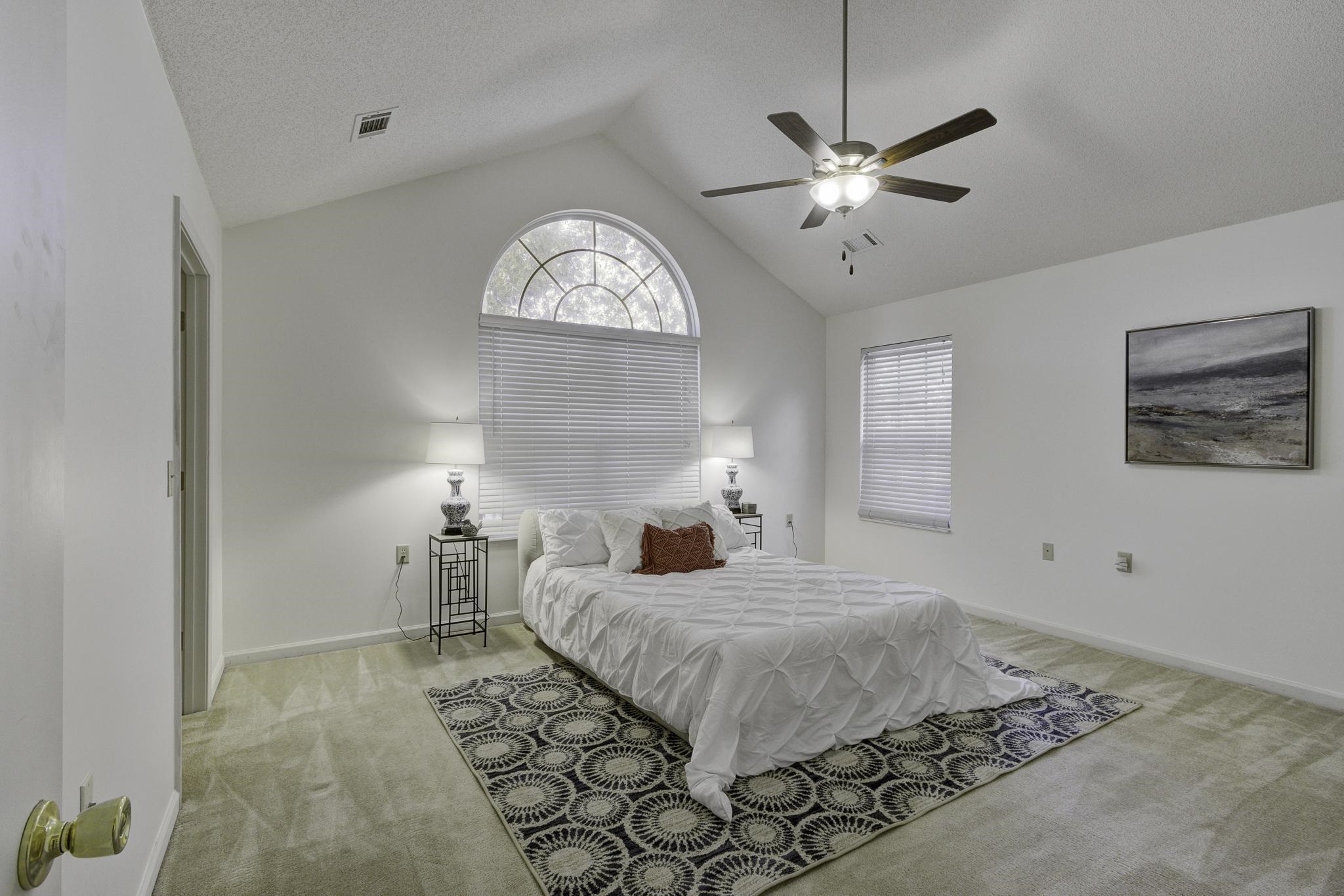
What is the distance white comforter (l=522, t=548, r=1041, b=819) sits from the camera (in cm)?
260

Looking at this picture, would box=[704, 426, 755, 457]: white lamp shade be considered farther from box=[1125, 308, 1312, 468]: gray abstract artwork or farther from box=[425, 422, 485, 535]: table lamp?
box=[1125, 308, 1312, 468]: gray abstract artwork

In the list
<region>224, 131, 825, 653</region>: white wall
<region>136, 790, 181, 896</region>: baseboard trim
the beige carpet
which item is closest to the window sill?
the beige carpet

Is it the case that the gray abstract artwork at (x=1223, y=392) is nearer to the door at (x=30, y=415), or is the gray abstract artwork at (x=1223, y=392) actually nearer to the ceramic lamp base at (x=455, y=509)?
the ceramic lamp base at (x=455, y=509)

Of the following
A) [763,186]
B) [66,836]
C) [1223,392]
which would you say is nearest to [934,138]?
[763,186]

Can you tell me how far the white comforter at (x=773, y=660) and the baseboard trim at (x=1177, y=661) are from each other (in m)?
1.12

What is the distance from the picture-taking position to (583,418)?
16.6 feet

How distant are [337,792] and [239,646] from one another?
186 centimetres

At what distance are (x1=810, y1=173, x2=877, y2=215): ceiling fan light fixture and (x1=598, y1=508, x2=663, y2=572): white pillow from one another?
223cm

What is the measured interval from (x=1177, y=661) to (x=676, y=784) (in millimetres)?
3190

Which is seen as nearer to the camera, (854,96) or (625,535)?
(854,96)

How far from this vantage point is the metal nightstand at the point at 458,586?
438cm

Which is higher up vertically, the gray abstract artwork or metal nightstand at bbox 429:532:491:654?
the gray abstract artwork

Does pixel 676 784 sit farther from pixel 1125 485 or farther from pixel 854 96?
pixel 854 96

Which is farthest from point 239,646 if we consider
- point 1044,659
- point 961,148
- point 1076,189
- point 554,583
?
point 1076,189
